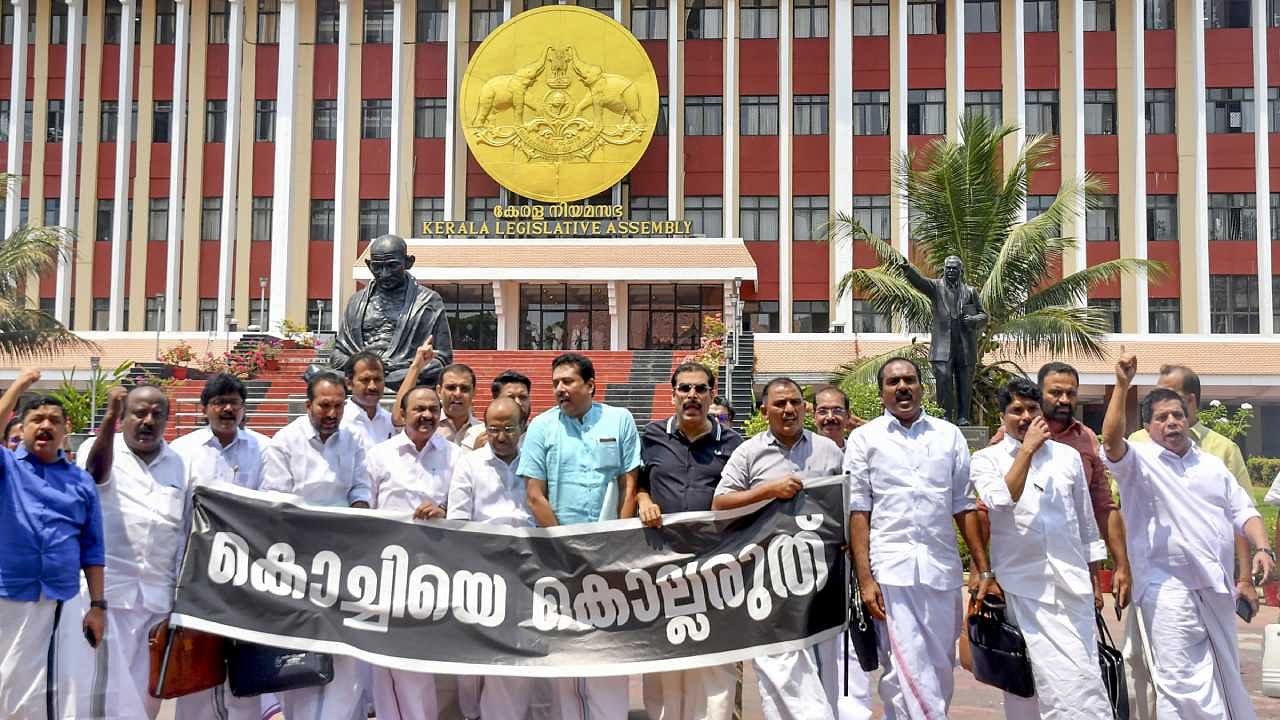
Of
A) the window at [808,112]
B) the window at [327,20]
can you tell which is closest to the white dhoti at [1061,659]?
the window at [808,112]

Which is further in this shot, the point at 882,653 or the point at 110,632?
the point at 882,653

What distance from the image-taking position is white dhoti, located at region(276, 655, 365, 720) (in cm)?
544

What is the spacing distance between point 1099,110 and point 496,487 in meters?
31.0

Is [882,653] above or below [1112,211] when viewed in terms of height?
below

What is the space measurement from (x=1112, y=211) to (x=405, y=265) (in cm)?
2780

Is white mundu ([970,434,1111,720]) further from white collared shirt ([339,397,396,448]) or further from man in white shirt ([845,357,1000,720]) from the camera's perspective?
white collared shirt ([339,397,396,448])

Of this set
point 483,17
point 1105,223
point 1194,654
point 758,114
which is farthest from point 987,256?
point 483,17

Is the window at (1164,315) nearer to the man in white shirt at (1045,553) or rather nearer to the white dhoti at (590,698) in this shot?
the man in white shirt at (1045,553)

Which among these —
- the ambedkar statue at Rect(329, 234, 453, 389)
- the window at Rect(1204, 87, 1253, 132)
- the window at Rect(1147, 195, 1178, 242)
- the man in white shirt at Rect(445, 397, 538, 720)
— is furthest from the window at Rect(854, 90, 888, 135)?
the man in white shirt at Rect(445, 397, 538, 720)

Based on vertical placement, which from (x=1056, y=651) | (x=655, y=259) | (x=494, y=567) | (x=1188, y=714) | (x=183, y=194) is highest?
(x=183, y=194)

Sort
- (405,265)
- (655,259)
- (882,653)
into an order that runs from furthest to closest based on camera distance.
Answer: (655,259) → (405,265) → (882,653)

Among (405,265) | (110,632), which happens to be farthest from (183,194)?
(110,632)

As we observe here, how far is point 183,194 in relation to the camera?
3341 centimetres

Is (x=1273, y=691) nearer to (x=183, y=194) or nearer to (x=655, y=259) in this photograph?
(x=655, y=259)
